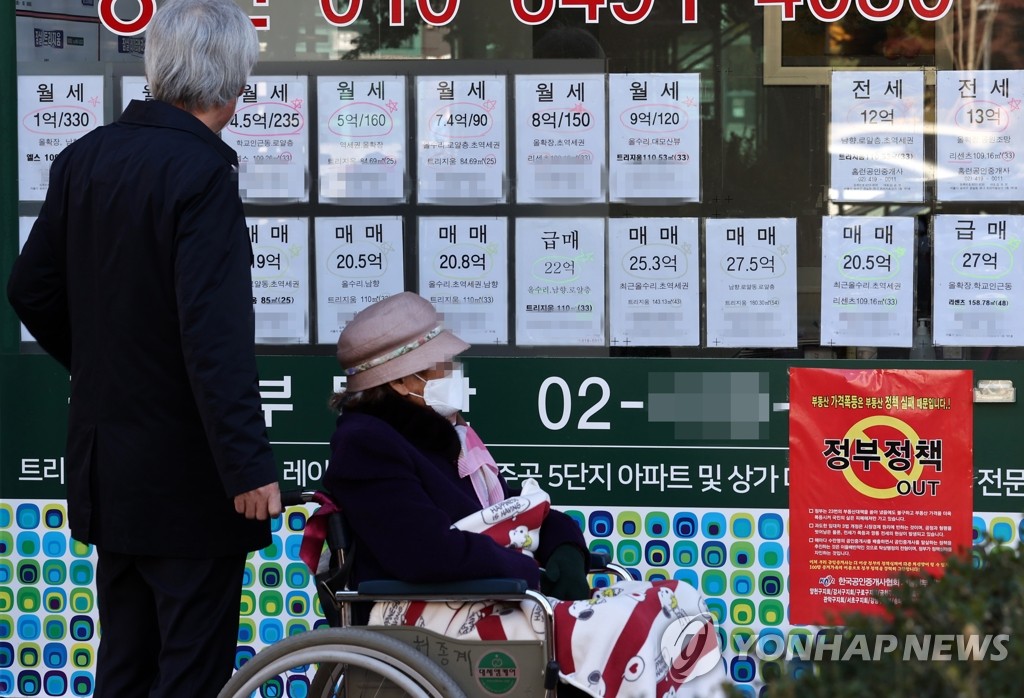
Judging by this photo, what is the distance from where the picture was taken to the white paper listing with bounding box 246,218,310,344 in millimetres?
4270

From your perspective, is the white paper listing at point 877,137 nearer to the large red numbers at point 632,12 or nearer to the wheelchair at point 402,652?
the large red numbers at point 632,12

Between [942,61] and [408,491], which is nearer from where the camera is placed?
[408,491]

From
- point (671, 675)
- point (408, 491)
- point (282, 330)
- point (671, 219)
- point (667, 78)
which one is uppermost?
point (667, 78)

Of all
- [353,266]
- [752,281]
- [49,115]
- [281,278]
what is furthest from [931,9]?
[49,115]

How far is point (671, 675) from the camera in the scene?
2977 millimetres

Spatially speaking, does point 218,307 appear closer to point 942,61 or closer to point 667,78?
point 667,78

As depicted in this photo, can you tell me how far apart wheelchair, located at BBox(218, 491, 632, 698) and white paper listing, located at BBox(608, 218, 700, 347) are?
4.41 ft

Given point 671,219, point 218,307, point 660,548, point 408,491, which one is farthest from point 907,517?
point 218,307

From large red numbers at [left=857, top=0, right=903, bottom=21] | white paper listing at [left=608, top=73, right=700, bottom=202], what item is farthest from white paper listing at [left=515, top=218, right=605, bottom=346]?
large red numbers at [left=857, top=0, right=903, bottom=21]

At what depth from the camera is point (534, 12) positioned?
13.7ft

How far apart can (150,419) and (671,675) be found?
130 cm

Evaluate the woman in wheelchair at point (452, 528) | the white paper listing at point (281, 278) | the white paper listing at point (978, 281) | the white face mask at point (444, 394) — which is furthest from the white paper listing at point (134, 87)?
the white paper listing at point (978, 281)

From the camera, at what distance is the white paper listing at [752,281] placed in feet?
13.5

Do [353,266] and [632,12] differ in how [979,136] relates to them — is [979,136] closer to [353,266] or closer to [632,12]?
[632,12]
